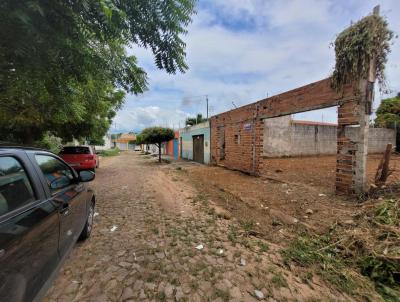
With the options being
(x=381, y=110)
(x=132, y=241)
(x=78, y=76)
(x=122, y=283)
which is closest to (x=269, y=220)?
(x=132, y=241)

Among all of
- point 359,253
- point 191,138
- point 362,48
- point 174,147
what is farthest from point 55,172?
point 174,147

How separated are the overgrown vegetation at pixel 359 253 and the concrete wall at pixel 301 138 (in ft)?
45.2

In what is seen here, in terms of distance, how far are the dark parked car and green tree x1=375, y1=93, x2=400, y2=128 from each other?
85.7ft

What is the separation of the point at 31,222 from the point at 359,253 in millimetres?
3726

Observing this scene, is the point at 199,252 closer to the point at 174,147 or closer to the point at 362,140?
the point at 362,140

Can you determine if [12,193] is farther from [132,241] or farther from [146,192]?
[146,192]

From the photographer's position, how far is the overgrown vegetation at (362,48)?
4.54 m

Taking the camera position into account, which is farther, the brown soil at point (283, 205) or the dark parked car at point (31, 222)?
the brown soil at point (283, 205)

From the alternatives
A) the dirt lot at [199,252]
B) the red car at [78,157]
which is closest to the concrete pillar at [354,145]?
the dirt lot at [199,252]

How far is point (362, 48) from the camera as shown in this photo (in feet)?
15.3

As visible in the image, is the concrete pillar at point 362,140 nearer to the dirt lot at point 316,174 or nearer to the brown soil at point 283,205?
the brown soil at point 283,205

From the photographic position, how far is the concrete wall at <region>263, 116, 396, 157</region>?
1705 cm

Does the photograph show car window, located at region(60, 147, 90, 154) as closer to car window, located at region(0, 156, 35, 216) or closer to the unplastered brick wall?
the unplastered brick wall

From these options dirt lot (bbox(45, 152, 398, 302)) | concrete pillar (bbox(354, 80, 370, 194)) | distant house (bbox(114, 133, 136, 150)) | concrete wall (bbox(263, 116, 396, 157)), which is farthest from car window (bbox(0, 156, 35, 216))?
distant house (bbox(114, 133, 136, 150))
